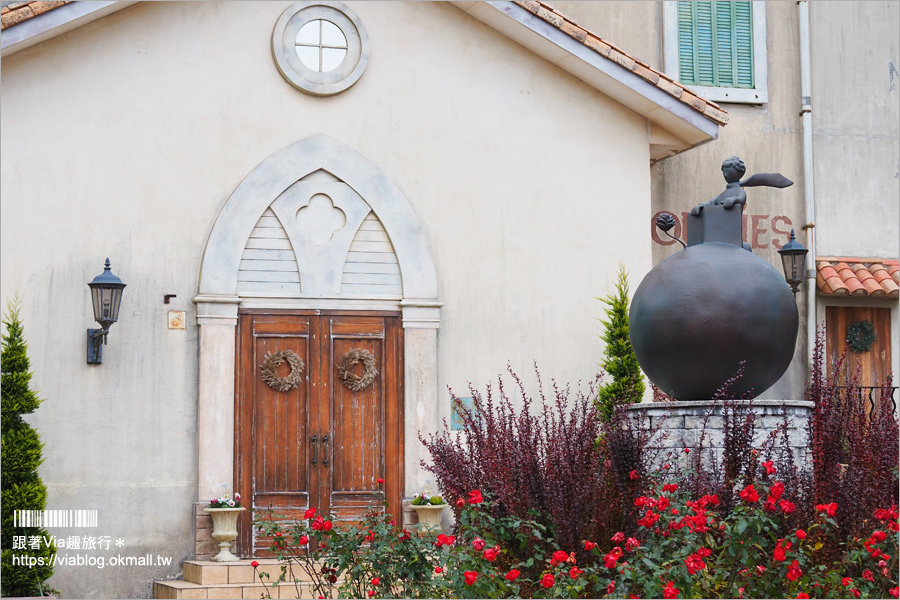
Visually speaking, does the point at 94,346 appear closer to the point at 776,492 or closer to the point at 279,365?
the point at 279,365

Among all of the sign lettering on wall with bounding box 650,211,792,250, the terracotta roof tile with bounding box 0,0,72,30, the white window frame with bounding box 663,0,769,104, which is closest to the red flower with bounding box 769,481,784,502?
the sign lettering on wall with bounding box 650,211,792,250

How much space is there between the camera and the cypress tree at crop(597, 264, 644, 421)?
11039 mm

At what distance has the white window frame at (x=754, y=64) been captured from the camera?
1312 cm

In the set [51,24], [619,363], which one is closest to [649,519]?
[619,363]

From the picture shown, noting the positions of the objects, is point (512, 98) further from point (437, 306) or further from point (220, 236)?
point (220, 236)

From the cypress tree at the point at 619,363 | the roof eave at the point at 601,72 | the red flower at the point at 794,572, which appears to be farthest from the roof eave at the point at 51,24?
the red flower at the point at 794,572

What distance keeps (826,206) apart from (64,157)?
862 centimetres

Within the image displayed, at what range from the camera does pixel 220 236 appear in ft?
35.4

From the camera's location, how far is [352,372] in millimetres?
11023

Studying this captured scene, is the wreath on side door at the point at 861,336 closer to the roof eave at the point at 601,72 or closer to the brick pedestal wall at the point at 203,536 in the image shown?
the roof eave at the point at 601,72

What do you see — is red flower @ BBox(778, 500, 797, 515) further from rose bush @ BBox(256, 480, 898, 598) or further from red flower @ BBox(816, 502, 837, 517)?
red flower @ BBox(816, 502, 837, 517)

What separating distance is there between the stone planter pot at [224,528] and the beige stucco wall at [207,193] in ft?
1.27

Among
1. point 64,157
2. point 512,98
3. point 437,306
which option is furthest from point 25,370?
point 512,98

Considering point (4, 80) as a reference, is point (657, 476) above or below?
below
